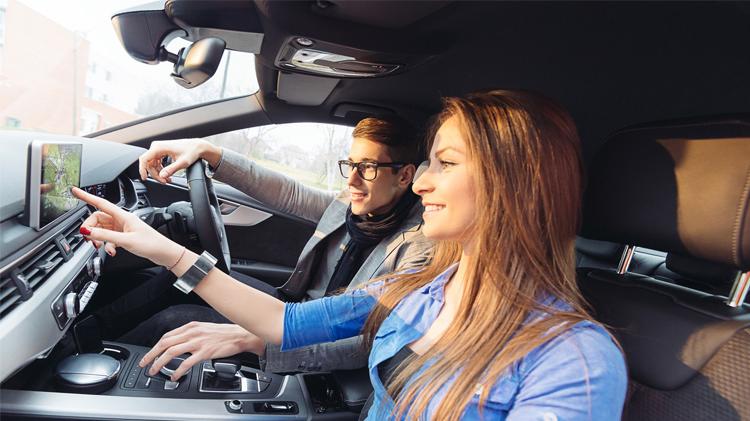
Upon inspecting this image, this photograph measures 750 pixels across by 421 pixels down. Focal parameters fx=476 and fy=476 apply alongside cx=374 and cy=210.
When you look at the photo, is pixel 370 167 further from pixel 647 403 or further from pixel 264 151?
pixel 647 403

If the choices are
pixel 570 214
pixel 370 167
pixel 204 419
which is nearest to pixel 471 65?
pixel 370 167

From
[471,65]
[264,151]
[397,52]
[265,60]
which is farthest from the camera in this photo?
[264,151]

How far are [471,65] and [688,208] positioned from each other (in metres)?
0.96

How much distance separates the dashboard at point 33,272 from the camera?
35.2 inches

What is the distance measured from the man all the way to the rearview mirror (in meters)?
0.47

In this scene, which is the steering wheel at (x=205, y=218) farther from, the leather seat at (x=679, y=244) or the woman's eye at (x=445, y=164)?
the leather seat at (x=679, y=244)

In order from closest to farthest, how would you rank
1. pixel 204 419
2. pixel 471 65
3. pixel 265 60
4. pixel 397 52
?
pixel 204 419 → pixel 397 52 → pixel 471 65 → pixel 265 60

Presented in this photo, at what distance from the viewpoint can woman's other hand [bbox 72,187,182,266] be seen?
105cm

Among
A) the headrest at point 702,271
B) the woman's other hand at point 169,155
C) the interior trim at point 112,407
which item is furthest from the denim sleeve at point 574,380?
the woman's other hand at point 169,155

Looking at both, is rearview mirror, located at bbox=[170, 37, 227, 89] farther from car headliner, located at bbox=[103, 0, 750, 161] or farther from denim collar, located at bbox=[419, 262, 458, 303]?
denim collar, located at bbox=[419, 262, 458, 303]

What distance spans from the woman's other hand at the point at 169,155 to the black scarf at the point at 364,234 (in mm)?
623

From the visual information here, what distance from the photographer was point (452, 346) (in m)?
0.93

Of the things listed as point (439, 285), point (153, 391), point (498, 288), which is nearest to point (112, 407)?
point (153, 391)

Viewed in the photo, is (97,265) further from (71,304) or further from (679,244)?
(679,244)
